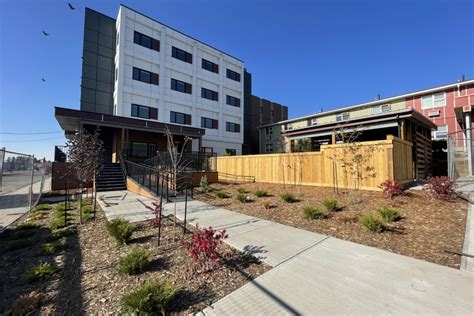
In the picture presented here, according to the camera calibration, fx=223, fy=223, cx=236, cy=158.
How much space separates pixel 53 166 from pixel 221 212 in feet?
45.6

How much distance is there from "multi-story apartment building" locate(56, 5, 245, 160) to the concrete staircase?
303 centimetres

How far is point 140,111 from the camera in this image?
23.6 meters

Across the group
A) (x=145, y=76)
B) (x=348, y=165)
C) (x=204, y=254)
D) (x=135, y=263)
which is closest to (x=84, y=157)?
(x=135, y=263)

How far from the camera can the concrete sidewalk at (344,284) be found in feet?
8.75

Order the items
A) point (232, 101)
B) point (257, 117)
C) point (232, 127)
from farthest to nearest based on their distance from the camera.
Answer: point (257, 117)
point (232, 101)
point (232, 127)

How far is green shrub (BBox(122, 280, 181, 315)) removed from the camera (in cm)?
262

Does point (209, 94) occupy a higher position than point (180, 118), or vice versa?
point (209, 94)

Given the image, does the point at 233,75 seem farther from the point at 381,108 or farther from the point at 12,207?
the point at 12,207

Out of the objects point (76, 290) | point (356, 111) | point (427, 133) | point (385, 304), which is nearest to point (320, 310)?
point (385, 304)

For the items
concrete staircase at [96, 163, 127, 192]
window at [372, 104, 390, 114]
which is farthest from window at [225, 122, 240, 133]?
concrete staircase at [96, 163, 127, 192]

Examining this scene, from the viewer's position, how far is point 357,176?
959 centimetres

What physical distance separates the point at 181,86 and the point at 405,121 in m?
23.1

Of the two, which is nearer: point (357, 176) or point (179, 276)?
point (179, 276)

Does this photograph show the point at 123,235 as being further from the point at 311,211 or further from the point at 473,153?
the point at 473,153
